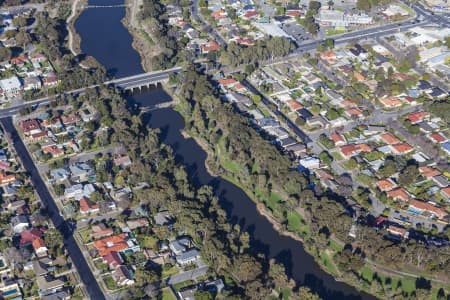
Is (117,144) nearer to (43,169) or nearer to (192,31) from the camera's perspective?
(43,169)

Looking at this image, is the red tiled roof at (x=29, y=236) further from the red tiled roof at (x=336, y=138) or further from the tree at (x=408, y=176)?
the tree at (x=408, y=176)

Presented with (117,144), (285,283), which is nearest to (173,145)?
(117,144)

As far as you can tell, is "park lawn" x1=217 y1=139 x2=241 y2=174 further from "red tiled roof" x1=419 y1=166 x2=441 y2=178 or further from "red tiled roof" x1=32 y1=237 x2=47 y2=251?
"red tiled roof" x1=32 y1=237 x2=47 y2=251

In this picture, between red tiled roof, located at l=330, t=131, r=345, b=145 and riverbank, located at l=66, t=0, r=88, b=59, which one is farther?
riverbank, located at l=66, t=0, r=88, b=59

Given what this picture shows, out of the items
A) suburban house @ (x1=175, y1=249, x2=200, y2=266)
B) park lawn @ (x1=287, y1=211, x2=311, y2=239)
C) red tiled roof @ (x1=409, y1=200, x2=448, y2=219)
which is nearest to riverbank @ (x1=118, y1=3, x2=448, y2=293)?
park lawn @ (x1=287, y1=211, x2=311, y2=239)

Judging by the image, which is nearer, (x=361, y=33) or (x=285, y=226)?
(x=285, y=226)

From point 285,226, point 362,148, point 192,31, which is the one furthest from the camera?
point 192,31

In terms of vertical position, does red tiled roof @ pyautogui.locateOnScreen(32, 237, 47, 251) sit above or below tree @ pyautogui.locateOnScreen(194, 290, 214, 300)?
above

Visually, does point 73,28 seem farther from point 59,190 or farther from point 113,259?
point 113,259
